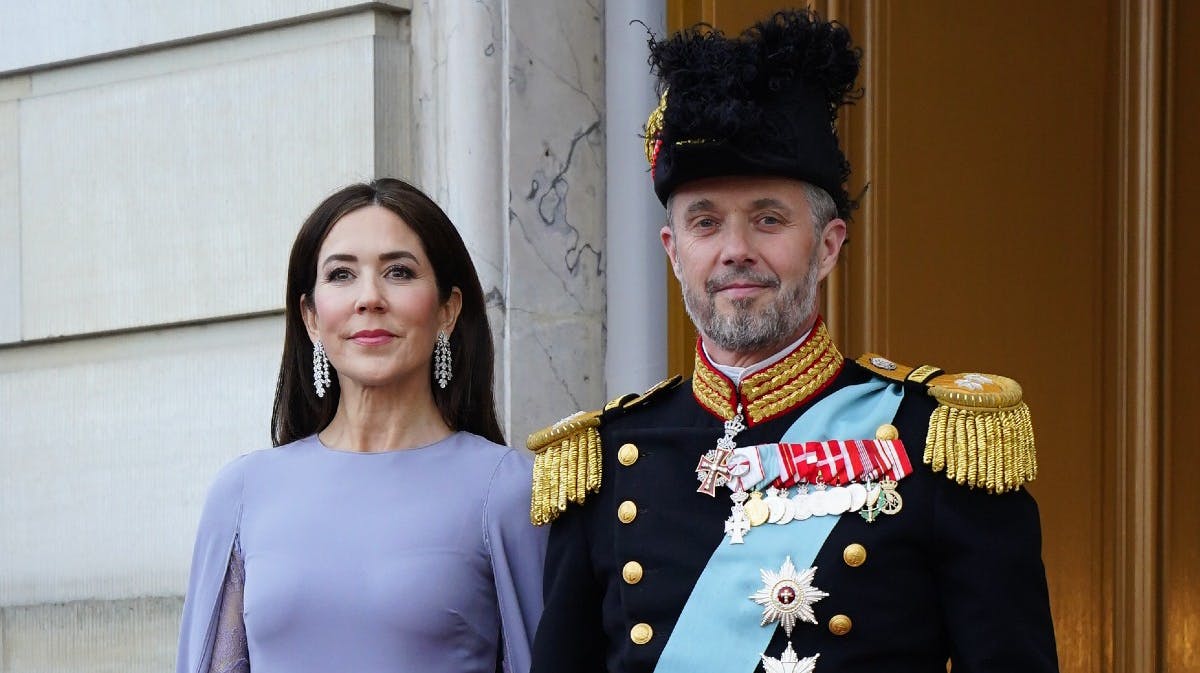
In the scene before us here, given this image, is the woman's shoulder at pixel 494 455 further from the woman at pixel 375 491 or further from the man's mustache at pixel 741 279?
the man's mustache at pixel 741 279

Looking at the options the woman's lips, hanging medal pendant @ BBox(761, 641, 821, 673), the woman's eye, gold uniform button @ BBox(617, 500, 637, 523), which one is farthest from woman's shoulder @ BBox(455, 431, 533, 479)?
hanging medal pendant @ BBox(761, 641, 821, 673)

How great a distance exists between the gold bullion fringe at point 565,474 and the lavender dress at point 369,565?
34 centimetres

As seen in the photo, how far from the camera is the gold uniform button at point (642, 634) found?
355 centimetres

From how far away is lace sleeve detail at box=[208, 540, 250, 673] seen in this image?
4230mm

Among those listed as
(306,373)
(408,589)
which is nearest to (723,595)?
(408,589)

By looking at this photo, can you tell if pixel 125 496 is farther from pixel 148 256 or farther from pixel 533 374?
Answer: pixel 533 374

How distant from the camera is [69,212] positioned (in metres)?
5.85

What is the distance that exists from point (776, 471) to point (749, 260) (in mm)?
346

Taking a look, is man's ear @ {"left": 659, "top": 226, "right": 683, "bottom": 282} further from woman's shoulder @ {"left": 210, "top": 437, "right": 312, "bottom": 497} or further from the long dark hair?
woman's shoulder @ {"left": 210, "top": 437, "right": 312, "bottom": 497}

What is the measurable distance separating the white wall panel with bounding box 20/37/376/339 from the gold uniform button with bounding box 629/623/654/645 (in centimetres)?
203

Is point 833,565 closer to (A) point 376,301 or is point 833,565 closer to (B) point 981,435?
(B) point 981,435

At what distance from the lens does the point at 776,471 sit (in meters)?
3.59

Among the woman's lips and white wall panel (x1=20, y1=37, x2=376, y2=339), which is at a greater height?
white wall panel (x1=20, y1=37, x2=376, y2=339)

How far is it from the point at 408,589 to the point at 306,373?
0.57 metres
